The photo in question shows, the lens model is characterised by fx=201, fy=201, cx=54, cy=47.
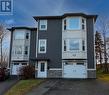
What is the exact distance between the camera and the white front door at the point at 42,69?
101ft

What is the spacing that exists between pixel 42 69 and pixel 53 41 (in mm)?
4709

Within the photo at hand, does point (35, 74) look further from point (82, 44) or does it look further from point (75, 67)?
point (82, 44)

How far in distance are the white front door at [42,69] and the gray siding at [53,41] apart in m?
0.83

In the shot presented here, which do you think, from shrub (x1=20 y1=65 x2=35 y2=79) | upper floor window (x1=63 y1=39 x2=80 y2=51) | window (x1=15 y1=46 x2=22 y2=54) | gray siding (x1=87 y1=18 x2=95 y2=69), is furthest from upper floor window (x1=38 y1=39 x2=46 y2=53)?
gray siding (x1=87 y1=18 x2=95 y2=69)

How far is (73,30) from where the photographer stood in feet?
100

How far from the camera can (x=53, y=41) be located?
31.6 meters

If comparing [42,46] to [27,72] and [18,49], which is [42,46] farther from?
[18,49]

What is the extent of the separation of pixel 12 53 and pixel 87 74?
13.8 metres

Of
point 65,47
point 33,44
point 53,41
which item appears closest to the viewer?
point 65,47

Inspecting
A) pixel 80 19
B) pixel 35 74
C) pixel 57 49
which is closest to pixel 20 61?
pixel 35 74

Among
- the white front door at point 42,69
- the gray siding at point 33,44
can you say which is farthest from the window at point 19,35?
the white front door at point 42,69

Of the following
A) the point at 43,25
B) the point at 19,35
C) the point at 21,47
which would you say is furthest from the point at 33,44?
the point at 43,25

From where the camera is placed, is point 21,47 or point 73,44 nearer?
point 73,44

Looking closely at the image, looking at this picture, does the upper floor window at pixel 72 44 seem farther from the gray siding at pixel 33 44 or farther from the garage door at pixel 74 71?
the gray siding at pixel 33 44
